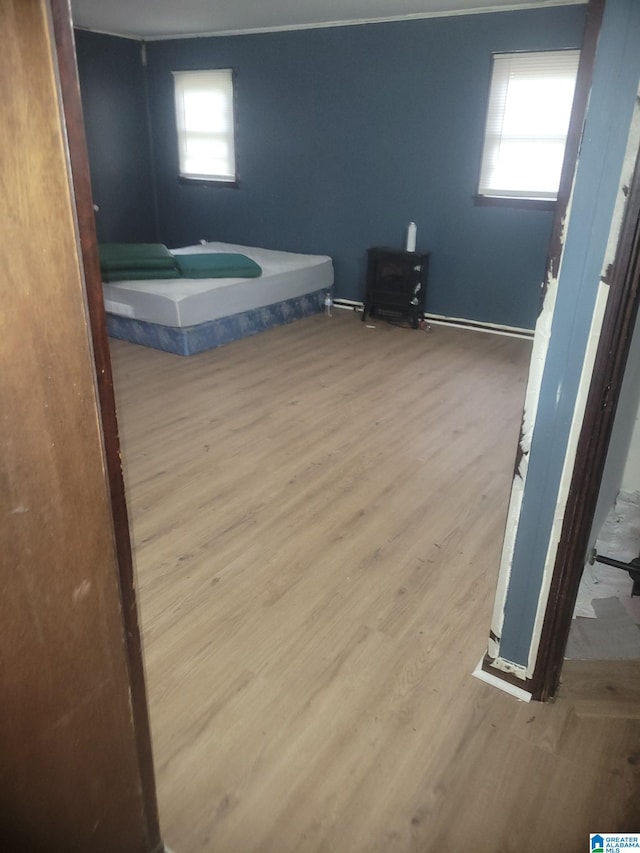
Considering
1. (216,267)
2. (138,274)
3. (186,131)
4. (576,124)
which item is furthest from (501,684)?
(186,131)

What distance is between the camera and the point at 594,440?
1.44 m

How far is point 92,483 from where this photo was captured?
0.86m

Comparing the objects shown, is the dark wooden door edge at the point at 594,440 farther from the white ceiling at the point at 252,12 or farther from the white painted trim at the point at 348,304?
the white painted trim at the point at 348,304

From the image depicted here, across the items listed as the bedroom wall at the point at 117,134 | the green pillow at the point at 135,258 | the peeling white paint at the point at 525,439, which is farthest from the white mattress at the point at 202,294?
the peeling white paint at the point at 525,439

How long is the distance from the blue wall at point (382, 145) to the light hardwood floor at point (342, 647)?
2.06 meters

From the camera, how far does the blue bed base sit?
448 cm

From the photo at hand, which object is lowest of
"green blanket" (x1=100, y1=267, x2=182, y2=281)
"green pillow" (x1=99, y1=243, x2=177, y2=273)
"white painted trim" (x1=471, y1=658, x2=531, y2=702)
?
"white painted trim" (x1=471, y1=658, x2=531, y2=702)

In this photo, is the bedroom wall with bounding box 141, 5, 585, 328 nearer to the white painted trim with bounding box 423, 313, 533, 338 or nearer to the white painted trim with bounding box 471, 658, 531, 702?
the white painted trim with bounding box 423, 313, 533, 338

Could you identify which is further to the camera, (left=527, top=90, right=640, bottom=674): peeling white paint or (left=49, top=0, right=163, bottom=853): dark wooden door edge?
(left=527, top=90, right=640, bottom=674): peeling white paint

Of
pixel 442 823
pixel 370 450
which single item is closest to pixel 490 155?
pixel 370 450

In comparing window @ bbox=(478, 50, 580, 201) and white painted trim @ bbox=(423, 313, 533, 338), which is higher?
window @ bbox=(478, 50, 580, 201)

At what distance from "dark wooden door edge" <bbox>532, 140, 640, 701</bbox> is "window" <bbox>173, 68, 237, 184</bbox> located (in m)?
5.65

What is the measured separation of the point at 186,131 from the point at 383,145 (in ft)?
7.77

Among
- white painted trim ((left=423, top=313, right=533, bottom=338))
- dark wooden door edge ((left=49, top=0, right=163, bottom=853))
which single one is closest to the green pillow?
white painted trim ((left=423, top=313, right=533, bottom=338))
